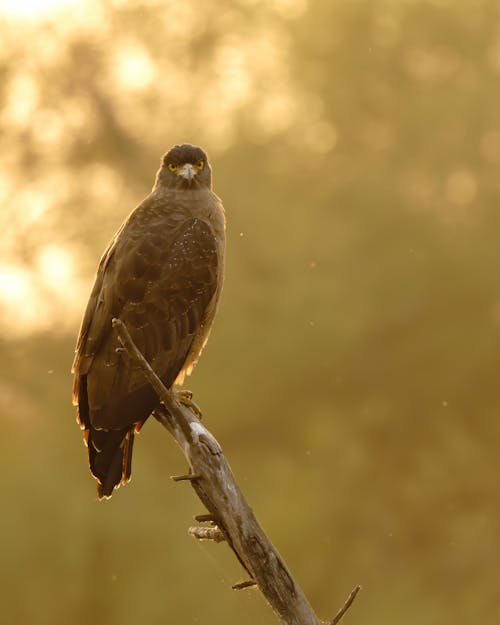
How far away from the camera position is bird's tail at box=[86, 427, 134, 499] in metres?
5.09

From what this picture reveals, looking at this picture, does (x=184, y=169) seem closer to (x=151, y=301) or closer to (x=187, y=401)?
(x=151, y=301)

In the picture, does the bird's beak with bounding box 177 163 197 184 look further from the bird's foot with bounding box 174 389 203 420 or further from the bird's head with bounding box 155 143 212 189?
the bird's foot with bounding box 174 389 203 420

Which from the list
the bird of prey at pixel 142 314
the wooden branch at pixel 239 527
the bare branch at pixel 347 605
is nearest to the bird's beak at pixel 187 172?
the bird of prey at pixel 142 314

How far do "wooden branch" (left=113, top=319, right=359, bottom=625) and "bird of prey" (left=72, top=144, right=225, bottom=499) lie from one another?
75 cm

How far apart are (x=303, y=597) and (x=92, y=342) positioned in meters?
2.06

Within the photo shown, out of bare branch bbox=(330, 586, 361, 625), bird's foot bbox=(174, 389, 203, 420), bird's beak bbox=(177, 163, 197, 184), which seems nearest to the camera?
bare branch bbox=(330, 586, 361, 625)

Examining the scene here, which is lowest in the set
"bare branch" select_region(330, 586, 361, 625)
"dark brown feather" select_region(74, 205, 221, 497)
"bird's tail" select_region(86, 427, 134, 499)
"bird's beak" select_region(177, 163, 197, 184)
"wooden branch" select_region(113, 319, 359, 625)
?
"bare branch" select_region(330, 586, 361, 625)

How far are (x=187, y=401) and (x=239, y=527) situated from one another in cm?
121

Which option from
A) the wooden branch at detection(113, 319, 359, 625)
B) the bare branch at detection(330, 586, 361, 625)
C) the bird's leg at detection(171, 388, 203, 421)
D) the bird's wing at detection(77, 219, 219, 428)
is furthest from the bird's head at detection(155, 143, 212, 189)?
the bare branch at detection(330, 586, 361, 625)

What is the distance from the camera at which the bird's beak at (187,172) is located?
627 centimetres

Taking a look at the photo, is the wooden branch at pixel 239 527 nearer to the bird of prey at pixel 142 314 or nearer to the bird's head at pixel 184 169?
the bird of prey at pixel 142 314

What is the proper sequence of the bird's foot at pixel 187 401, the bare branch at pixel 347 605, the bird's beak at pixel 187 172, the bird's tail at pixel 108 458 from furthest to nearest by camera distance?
the bird's beak at pixel 187 172, the bird's foot at pixel 187 401, the bird's tail at pixel 108 458, the bare branch at pixel 347 605

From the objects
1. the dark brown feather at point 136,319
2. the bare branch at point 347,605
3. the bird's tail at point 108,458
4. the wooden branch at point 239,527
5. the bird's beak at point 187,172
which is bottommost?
the bare branch at point 347,605

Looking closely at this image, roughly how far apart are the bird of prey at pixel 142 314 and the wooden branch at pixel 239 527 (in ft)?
2.45
